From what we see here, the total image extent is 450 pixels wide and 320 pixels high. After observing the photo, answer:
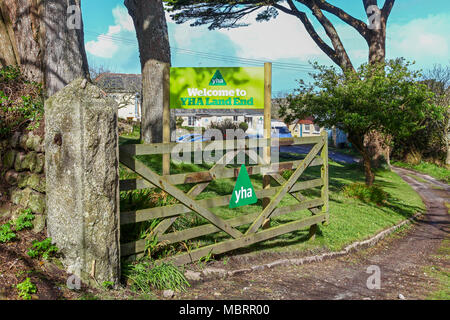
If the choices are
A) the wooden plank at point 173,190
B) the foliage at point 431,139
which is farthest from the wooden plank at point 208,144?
the foliage at point 431,139

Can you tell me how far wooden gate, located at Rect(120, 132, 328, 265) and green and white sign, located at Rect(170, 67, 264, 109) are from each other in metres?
0.83

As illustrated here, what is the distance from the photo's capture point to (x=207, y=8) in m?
18.4

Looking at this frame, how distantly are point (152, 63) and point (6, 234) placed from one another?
7.24 m

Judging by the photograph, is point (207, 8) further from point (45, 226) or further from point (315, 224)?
point (45, 226)

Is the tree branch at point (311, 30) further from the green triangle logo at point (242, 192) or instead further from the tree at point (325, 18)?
the green triangle logo at point (242, 192)

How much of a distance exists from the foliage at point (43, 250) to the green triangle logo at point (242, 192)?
8.19 feet

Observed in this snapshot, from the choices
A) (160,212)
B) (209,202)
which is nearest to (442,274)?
(209,202)

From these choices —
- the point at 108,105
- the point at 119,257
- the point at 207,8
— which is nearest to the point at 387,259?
the point at 119,257

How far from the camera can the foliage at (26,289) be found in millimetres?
4008

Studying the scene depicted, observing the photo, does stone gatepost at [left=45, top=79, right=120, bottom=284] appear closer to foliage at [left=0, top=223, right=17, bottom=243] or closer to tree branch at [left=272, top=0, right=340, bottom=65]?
foliage at [left=0, top=223, right=17, bottom=243]

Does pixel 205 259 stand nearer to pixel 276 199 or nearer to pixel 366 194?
pixel 276 199

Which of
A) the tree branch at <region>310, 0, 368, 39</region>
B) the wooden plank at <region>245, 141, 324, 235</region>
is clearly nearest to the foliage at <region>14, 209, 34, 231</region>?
the wooden plank at <region>245, 141, 324, 235</region>

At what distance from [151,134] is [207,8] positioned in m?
9.53

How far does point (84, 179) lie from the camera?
14.3 ft
